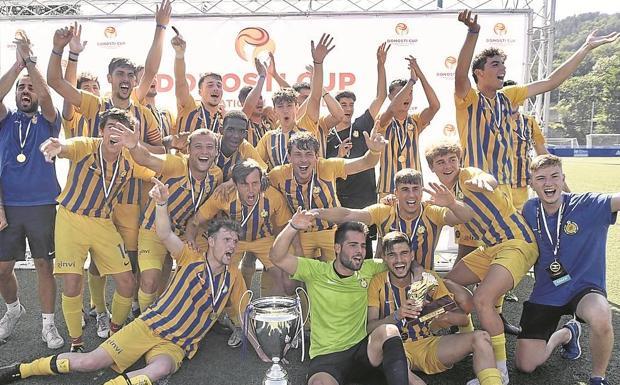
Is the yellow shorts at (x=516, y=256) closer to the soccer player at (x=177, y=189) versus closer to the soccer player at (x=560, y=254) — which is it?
the soccer player at (x=560, y=254)

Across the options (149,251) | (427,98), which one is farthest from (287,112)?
(149,251)

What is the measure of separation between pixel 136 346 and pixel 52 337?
3.33ft

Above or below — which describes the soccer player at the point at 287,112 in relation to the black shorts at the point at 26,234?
above

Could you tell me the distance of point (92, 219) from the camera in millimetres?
3695

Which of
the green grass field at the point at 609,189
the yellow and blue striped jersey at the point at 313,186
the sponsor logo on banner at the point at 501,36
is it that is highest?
the sponsor logo on banner at the point at 501,36

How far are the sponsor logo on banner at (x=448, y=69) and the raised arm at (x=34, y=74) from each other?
4142 millimetres

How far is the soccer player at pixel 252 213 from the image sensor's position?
12.1ft

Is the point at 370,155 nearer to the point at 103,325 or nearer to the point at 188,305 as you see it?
the point at 188,305

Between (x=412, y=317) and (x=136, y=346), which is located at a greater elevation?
(x=412, y=317)

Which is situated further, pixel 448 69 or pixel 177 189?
pixel 448 69

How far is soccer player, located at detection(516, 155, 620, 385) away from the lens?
3.26m

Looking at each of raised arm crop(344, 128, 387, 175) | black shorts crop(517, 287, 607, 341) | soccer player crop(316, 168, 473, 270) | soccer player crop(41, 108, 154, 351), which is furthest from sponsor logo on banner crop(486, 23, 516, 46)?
soccer player crop(41, 108, 154, 351)

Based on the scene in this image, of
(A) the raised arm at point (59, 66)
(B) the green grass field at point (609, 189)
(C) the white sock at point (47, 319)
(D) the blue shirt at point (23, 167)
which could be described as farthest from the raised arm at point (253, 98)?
(B) the green grass field at point (609, 189)

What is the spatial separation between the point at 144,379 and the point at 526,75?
509 centimetres
